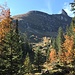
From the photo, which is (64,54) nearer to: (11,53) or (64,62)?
(64,62)

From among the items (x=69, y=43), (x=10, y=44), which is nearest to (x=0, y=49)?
(x=10, y=44)

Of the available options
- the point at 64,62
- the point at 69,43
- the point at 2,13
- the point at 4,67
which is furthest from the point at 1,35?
the point at 64,62

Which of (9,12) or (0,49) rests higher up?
(9,12)

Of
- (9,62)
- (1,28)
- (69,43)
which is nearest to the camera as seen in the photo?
(1,28)

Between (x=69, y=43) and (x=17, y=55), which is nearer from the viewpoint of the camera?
(x=17, y=55)

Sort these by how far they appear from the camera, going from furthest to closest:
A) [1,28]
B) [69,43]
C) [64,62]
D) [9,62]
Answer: [64,62] → [69,43] → [9,62] → [1,28]

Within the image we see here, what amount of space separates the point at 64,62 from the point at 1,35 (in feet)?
194

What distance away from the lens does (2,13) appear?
1238 inches

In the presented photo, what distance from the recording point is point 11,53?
106 feet

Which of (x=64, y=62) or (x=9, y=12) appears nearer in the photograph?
(x=9, y=12)

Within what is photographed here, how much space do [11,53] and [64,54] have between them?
179 feet

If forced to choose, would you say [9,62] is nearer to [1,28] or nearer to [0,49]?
[0,49]

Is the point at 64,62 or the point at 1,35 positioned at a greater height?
the point at 1,35

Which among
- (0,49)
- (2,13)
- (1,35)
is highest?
(2,13)
